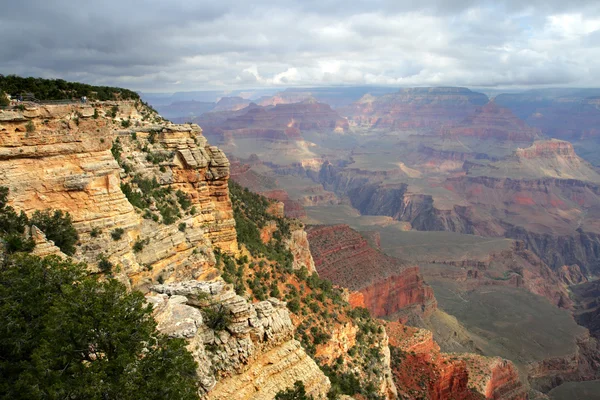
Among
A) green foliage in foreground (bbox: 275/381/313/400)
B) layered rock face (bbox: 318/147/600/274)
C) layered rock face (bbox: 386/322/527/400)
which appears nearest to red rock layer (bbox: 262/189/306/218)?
layered rock face (bbox: 318/147/600/274)

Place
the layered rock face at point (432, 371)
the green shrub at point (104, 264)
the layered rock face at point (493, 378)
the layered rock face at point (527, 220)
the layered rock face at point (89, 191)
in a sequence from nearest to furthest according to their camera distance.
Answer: the layered rock face at point (89, 191) → the green shrub at point (104, 264) → the layered rock face at point (432, 371) → the layered rock face at point (493, 378) → the layered rock face at point (527, 220)

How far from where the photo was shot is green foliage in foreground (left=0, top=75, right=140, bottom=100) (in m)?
26.3

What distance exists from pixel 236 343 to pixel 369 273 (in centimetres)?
6092

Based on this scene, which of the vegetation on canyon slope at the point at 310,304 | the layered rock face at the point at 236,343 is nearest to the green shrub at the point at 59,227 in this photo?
the layered rock face at the point at 236,343

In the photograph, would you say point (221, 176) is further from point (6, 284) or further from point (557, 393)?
point (557, 393)

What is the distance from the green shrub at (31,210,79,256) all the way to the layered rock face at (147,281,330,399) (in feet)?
12.5

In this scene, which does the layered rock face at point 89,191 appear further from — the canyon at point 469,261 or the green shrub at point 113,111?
the canyon at point 469,261

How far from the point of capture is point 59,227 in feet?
53.8

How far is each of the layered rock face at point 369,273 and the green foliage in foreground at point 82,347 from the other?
56874mm

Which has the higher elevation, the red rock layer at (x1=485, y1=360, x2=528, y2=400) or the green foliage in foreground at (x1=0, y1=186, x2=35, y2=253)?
the green foliage in foreground at (x1=0, y1=186, x2=35, y2=253)

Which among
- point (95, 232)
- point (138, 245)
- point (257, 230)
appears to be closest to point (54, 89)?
point (138, 245)

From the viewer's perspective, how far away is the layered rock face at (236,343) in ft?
43.5

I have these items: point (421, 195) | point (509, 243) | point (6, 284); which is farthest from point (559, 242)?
point (6, 284)

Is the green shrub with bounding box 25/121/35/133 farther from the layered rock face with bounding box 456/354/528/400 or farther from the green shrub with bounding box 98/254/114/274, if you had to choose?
the layered rock face with bounding box 456/354/528/400
